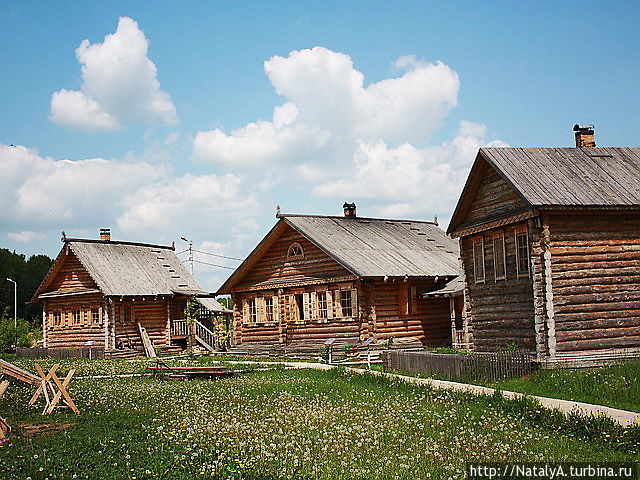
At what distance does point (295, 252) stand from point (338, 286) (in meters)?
3.57

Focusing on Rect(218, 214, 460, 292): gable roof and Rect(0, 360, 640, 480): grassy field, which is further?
Rect(218, 214, 460, 292): gable roof

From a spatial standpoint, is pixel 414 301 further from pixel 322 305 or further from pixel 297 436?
pixel 297 436

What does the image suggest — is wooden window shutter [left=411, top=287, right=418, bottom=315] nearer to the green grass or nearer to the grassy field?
the green grass

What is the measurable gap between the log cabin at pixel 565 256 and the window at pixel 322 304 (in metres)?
11.2

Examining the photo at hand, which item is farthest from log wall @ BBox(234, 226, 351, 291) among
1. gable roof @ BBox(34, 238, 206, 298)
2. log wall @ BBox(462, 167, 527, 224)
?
log wall @ BBox(462, 167, 527, 224)

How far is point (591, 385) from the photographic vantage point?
16750 millimetres

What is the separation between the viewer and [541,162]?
24.1 metres

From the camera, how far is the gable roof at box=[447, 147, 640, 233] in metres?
21.5

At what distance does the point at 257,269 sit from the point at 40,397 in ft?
62.3

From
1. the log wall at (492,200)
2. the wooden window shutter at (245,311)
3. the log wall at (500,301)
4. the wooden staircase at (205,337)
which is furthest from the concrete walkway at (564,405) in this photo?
the wooden staircase at (205,337)

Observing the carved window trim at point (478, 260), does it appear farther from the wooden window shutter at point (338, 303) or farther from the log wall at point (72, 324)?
the log wall at point (72, 324)

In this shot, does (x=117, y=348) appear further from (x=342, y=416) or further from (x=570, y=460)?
(x=570, y=460)

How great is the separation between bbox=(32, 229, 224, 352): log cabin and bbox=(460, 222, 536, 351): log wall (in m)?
22.3

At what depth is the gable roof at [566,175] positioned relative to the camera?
2155 centimetres
